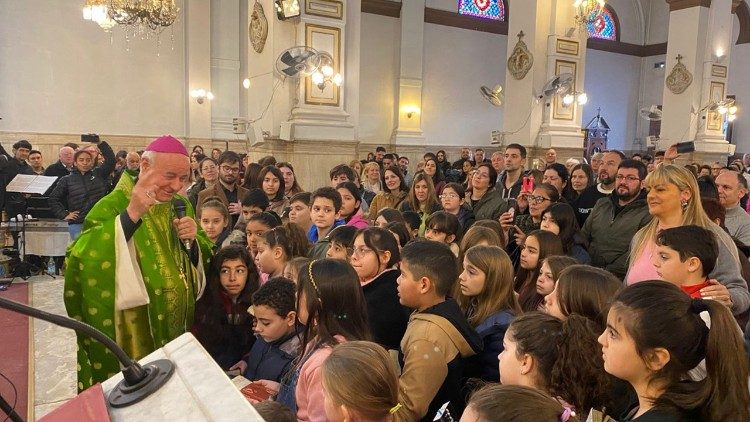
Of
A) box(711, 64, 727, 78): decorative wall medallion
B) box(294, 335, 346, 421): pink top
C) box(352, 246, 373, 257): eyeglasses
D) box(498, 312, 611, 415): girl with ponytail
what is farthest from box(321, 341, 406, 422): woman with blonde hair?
box(711, 64, 727, 78): decorative wall medallion

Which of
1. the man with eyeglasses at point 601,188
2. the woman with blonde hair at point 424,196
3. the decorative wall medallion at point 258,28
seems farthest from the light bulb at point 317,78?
the man with eyeglasses at point 601,188

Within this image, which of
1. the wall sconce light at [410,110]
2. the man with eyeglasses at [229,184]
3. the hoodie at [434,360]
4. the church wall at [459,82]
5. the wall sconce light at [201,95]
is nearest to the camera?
the hoodie at [434,360]

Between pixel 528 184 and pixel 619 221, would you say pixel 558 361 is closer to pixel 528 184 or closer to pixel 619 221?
pixel 619 221

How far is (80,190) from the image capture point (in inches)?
306

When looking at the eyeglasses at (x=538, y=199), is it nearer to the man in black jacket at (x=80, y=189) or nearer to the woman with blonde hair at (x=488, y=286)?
the woman with blonde hair at (x=488, y=286)

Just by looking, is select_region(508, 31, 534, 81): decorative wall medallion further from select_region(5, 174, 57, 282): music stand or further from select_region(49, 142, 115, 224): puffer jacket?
select_region(5, 174, 57, 282): music stand

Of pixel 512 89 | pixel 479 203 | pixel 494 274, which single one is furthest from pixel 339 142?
pixel 494 274

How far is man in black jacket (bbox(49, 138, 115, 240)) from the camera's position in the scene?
7.70m

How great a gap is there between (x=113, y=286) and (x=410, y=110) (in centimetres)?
1415

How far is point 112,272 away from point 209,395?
190 cm

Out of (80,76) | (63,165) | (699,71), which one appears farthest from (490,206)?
(80,76)

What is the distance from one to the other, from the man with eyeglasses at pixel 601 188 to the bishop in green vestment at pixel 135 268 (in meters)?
3.88

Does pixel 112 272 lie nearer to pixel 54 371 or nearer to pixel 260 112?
pixel 54 371

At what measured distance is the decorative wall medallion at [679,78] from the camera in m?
13.4
